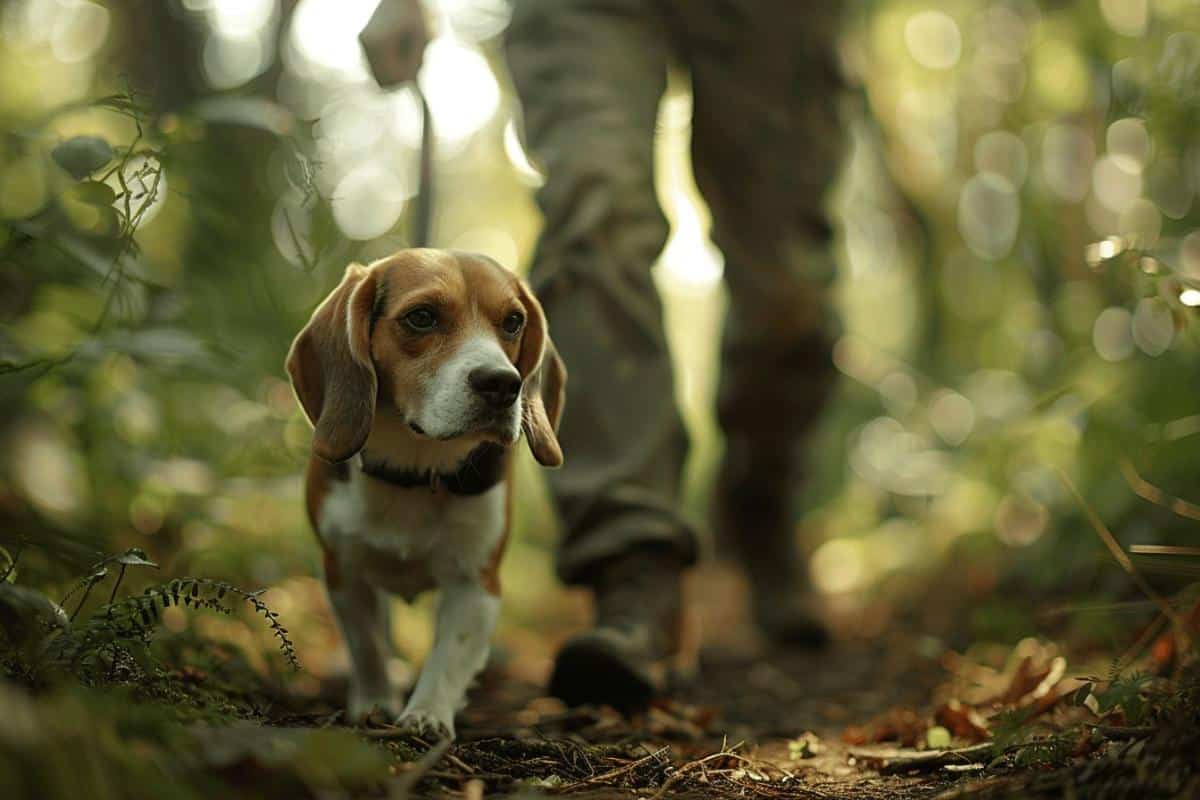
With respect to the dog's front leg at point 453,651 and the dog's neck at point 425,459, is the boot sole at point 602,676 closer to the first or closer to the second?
the dog's front leg at point 453,651

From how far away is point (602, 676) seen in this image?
2471 millimetres

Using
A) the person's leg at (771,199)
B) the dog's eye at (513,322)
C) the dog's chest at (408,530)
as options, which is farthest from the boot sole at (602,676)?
the person's leg at (771,199)

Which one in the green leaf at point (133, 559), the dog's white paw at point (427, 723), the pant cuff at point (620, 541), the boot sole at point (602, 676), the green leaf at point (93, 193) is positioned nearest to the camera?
the green leaf at point (133, 559)

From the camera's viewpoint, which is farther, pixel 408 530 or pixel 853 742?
pixel 853 742

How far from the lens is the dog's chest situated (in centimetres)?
221

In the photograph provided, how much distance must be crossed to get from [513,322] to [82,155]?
0.83 metres

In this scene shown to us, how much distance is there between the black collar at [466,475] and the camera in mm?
2184

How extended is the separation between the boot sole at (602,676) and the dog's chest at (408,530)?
0.33 meters

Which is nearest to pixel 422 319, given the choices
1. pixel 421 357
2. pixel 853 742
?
pixel 421 357

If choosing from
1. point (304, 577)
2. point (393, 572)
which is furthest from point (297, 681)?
point (304, 577)

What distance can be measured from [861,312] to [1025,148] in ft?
12.1

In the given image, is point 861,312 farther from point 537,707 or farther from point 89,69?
point 537,707

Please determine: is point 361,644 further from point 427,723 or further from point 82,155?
point 82,155

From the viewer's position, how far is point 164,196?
8.65ft
